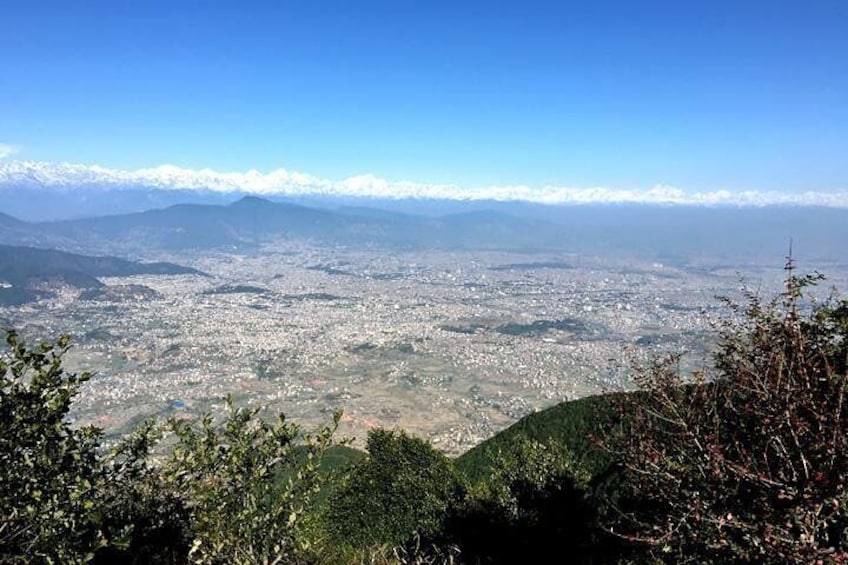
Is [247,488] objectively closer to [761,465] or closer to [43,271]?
[761,465]

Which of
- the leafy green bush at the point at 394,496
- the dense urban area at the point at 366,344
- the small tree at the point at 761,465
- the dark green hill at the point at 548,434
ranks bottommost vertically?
the dense urban area at the point at 366,344

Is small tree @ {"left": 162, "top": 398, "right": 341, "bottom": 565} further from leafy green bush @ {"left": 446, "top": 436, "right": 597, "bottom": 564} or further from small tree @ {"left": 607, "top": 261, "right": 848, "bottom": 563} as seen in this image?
leafy green bush @ {"left": 446, "top": 436, "right": 597, "bottom": 564}

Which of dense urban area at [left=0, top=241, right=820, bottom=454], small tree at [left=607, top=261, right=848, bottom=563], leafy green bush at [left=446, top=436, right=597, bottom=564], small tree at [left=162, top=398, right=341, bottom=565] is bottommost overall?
dense urban area at [left=0, top=241, right=820, bottom=454]

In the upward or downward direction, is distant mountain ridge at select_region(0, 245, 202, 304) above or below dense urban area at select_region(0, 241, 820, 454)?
above

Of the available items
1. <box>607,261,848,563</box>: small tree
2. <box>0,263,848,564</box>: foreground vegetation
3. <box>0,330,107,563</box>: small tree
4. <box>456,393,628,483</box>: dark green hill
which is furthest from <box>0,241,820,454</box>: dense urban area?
<box>0,330,107,563</box>: small tree

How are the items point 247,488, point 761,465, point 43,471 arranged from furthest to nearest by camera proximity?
point 247,488, point 43,471, point 761,465

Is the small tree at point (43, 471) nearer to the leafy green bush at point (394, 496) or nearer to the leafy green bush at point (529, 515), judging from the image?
the leafy green bush at point (529, 515)

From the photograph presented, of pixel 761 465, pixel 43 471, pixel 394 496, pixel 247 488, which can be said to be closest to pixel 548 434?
pixel 394 496

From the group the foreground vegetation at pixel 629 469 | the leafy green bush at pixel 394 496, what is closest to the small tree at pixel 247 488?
the foreground vegetation at pixel 629 469

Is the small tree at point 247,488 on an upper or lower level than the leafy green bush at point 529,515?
upper
